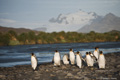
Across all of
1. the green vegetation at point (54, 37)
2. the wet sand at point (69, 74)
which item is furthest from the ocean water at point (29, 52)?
the green vegetation at point (54, 37)

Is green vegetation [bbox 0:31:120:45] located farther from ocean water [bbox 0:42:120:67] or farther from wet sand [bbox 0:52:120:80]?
wet sand [bbox 0:52:120:80]

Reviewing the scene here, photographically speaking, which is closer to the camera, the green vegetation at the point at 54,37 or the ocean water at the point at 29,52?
the ocean water at the point at 29,52

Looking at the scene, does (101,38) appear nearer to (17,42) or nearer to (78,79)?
(17,42)

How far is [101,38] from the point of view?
304ft

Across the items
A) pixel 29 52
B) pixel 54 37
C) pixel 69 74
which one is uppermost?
pixel 54 37

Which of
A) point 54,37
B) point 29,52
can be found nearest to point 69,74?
point 29,52

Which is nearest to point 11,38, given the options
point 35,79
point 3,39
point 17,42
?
point 17,42

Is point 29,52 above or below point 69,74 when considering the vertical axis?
above

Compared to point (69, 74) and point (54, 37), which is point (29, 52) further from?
point (54, 37)

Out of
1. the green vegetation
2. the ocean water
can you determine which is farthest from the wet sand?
the green vegetation

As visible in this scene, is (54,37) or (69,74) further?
(54,37)

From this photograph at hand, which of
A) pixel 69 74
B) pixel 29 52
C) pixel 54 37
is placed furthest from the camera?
pixel 54 37

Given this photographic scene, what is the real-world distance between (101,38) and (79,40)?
10.7 meters

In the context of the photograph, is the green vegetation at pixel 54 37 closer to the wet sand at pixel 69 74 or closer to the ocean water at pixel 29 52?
the ocean water at pixel 29 52
